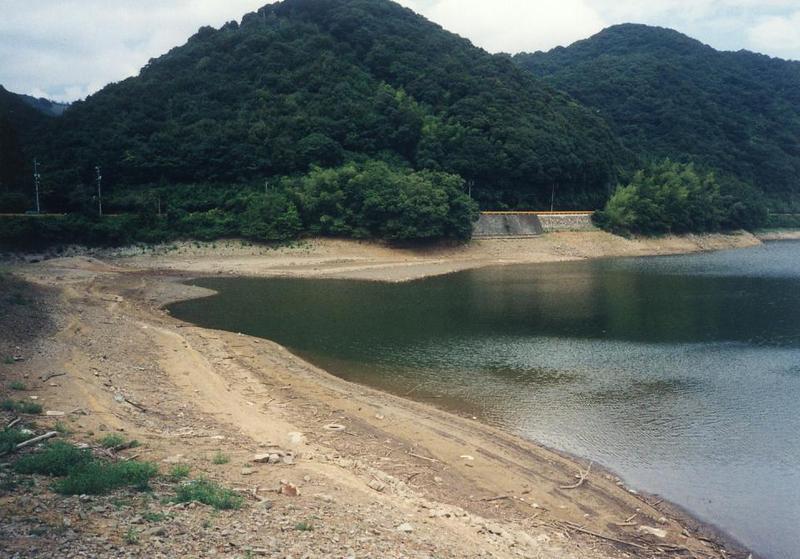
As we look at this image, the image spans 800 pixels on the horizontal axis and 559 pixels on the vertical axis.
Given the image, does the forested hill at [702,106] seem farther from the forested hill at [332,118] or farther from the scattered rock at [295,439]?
the scattered rock at [295,439]

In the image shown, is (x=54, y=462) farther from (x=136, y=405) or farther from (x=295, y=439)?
(x=136, y=405)

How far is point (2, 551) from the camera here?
23.3 feet

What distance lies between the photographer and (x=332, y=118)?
7362 centimetres

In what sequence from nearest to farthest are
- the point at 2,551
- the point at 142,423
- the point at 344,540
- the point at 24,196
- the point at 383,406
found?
the point at 2,551, the point at 344,540, the point at 142,423, the point at 383,406, the point at 24,196

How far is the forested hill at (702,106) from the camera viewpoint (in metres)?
111

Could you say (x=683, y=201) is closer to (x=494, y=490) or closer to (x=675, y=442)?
(x=675, y=442)

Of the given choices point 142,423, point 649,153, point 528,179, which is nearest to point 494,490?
point 142,423

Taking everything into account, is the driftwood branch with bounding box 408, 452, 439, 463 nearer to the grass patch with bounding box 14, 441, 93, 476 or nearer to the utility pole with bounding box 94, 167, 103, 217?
the grass patch with bounding box 14, 441, 93, 476

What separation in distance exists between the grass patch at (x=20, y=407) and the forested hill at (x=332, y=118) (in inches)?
1998

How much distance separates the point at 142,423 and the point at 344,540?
749 cm

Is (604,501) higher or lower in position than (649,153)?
lower

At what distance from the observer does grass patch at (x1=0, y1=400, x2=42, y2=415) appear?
13.1m

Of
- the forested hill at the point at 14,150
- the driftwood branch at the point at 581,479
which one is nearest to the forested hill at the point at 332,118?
the forested hill at the point at 14,150

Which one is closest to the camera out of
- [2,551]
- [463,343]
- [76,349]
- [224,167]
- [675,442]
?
[2,551]
